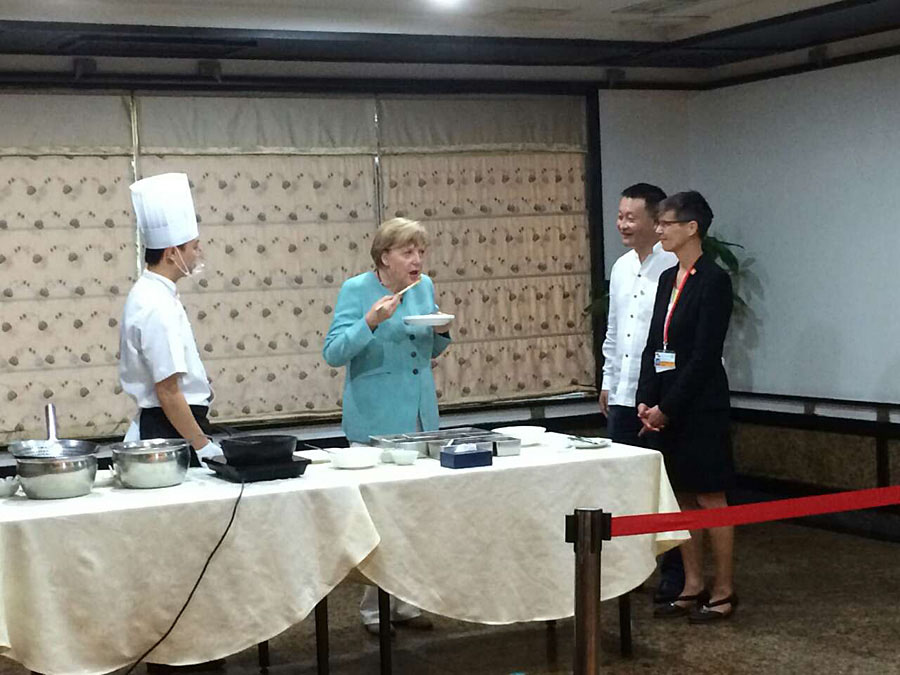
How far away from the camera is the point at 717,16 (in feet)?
20.2

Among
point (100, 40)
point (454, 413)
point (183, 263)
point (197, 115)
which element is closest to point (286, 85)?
point (197, 115)

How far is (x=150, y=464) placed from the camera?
12.0 feet

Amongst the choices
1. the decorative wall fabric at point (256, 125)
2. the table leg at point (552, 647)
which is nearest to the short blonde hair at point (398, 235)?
the table leg at point (552, 647)

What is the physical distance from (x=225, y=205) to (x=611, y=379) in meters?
2.09

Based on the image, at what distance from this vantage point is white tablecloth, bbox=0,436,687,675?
3.37m

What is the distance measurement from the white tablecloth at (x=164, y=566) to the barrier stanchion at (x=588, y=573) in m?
0.71

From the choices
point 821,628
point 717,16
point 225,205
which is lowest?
point 821,628

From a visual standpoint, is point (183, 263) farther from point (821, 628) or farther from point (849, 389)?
point (849, 389)

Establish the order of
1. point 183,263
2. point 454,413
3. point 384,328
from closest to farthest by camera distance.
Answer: point 183,263
point 384,328
point 454,413

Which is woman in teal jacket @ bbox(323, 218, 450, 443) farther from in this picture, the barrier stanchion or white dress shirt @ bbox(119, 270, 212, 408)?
the barrier stanchion

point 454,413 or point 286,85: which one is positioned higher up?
point 286,85

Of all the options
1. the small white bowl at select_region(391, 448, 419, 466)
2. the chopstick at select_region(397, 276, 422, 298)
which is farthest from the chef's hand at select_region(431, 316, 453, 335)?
the small white bowl at select_region(391, 448, 419, 466)

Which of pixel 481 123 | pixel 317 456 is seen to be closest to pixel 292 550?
pixel 317 456

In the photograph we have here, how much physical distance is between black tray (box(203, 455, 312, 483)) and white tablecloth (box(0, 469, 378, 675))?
0.11ft
